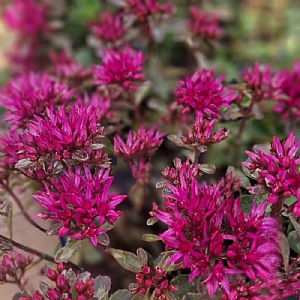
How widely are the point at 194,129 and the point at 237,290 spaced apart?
271 mm

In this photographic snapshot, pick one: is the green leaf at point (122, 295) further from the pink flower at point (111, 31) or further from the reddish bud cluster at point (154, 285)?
the pink flower at point (111, 31)

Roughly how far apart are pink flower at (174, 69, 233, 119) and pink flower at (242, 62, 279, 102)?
130 millimetres

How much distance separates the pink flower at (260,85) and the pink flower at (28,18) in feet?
2.84

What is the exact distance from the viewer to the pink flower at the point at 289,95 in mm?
1108

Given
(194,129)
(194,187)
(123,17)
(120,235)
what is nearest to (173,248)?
(194,187)

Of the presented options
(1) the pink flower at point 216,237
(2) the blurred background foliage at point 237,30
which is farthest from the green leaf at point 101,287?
(2) the blurred background foliage at point 237,30

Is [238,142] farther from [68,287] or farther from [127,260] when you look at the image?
[68,287]

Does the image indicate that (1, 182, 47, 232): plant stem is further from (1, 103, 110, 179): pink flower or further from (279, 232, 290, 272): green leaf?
(279, 232, 290, 272): green leaf

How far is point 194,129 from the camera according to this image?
2.79 ft

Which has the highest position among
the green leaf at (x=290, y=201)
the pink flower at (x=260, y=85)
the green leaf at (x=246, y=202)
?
the pink flower at (x=260, y=85)

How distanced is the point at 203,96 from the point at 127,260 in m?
0.31

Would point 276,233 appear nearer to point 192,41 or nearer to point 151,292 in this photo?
point 151,292

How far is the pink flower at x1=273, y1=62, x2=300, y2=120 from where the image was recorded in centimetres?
111

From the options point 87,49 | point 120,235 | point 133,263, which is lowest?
point 120,235
